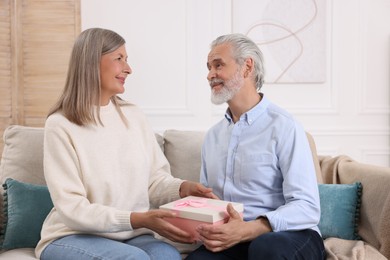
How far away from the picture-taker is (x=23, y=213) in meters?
2.03

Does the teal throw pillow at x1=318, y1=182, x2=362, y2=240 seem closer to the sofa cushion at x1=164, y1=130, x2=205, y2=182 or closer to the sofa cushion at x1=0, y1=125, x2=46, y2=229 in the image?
the sofa cushion at x1=164, y1=130, x2=205, y2=182

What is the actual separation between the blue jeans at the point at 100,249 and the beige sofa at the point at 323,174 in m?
0.28

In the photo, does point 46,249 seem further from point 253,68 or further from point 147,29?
point 147,29

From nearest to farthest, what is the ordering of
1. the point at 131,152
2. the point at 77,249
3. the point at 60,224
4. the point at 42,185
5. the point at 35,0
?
the point at 77,249
the point at 60,224
the point at 131,152
the point at 42,185
the point at 35,0

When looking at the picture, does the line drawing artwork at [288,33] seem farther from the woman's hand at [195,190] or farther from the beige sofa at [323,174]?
the woman's hand at [195,190]

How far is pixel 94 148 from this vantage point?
5.76 ft

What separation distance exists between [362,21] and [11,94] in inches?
101

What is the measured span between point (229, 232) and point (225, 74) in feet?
2.18

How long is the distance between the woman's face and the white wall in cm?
140

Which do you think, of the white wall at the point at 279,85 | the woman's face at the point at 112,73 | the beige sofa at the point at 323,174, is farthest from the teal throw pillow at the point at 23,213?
the white wall at the point at 279,85

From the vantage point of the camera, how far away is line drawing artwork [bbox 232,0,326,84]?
325 centimetres

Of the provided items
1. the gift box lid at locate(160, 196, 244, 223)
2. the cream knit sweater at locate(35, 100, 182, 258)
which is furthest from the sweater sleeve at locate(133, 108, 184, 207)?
the gift box lid at locate(160, 196, 244, 223)

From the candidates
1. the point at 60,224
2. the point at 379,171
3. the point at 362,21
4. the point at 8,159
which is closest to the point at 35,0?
the point at 8,159

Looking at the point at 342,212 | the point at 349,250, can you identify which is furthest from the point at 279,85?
the point at 349,250
